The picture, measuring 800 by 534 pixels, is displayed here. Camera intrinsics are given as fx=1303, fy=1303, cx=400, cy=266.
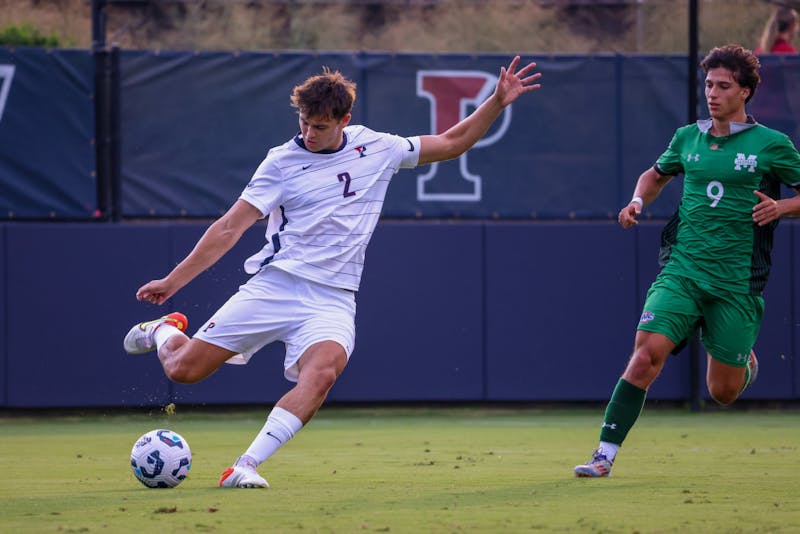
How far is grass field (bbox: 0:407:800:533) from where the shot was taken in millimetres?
5789

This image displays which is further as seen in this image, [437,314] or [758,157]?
[437,314]

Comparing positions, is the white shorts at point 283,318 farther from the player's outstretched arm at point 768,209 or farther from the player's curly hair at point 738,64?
the player's curly hair at point 738,64

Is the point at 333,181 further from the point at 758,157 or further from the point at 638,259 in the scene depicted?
the point at 638,259

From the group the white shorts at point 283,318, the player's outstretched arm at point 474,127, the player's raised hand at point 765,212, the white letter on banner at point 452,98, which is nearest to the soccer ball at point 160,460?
the white shorts at point 283,318

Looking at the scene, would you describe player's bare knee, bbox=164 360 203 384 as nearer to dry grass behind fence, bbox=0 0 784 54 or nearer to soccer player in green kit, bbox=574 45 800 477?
soccer player in green kit, bbox=574 45 800 477

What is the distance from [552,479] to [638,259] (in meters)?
7.03

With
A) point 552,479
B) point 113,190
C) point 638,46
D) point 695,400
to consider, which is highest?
point 638,46

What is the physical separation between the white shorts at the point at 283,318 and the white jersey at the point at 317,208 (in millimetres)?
92

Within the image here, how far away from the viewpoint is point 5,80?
13.9 metres

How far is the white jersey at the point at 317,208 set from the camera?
23.9 feet

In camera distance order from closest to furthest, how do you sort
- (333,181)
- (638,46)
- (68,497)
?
1. (68,497)
2. (333,181)
3. (638,46)

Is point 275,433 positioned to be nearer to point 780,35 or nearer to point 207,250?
point 207,250

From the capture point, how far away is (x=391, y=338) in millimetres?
14156

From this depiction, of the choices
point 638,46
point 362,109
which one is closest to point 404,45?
point 638,46
